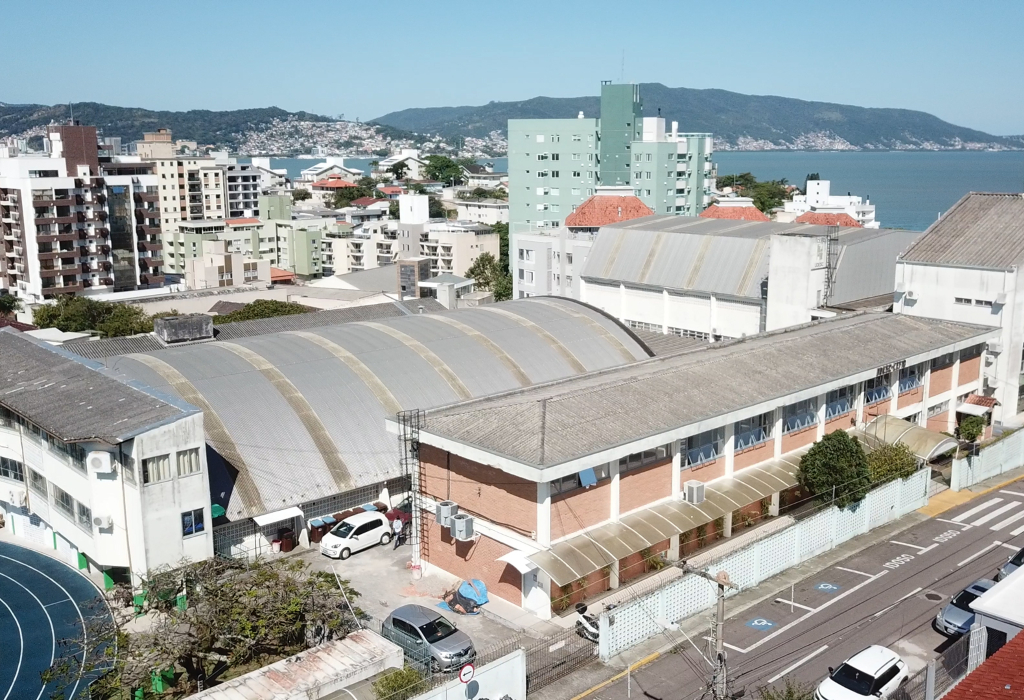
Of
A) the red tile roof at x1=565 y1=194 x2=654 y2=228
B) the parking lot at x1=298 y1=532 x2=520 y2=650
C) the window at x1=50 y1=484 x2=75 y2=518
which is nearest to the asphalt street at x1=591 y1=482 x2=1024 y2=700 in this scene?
the parking lot at x1=298 y1=532 x2=520 y2=650

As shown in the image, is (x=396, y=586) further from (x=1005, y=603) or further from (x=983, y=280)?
(x=983, y=280)

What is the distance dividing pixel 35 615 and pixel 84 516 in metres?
3.01

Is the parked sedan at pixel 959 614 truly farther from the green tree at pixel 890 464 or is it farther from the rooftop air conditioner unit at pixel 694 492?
the rooftop air conditioner unit at pixel 694 492

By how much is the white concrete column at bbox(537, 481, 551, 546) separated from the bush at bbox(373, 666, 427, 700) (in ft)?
18.9

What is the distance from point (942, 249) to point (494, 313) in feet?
69.5

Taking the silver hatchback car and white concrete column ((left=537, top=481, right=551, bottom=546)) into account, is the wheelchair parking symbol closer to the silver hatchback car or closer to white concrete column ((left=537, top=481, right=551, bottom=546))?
white concrete column ((left=537, top=481, right=551, bottom=546))

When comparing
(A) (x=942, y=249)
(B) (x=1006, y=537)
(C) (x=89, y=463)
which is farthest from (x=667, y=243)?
(C) (x=89, y=463)

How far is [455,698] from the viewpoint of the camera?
65.1 ft

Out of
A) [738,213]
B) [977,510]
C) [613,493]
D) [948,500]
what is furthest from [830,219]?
[613,493]

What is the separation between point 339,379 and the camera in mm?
35562

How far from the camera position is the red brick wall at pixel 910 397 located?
37.4m

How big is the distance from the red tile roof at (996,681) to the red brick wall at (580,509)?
11357mm

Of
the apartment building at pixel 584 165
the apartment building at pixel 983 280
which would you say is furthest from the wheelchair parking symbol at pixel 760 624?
the apartment building at pixel 584 165

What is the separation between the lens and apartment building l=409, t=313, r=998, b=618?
2525 centimetres
